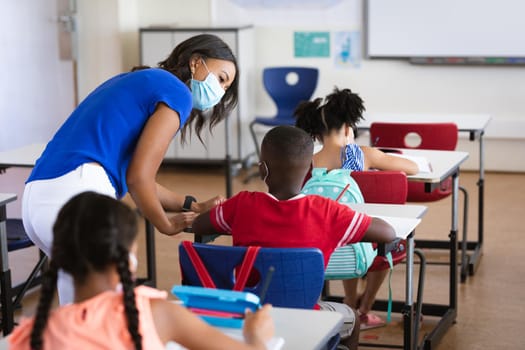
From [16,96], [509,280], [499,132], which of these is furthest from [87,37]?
[509,280]

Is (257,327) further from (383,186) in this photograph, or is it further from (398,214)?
(383,186)

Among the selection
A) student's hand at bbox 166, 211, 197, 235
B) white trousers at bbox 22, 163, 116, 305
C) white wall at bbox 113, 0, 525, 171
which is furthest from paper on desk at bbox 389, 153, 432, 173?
white wall at bbox 113, 0, 525, 171

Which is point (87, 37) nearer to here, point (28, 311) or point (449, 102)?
point (449, 102)

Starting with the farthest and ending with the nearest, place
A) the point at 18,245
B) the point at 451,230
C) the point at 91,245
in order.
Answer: the point at 451,230 < the point at 18,245 < the point at 91,245

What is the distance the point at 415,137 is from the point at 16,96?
3.04m

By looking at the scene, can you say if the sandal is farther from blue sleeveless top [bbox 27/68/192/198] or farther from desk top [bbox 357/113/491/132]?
blue sleeveless top [bbox 27/68/192/198]

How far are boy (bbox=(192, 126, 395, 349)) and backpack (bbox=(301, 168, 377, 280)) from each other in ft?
1.31

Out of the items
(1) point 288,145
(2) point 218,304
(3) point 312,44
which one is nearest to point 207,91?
(1) point 288,145

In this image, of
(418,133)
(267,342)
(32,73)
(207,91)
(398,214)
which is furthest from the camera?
(32,73)

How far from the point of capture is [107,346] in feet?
4.77

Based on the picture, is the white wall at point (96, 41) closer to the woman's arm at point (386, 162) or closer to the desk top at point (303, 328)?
the woman's arm at point (386, 162)

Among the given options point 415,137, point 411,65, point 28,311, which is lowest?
point 28,311

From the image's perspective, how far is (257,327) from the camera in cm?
161

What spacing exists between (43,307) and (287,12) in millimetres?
6069
